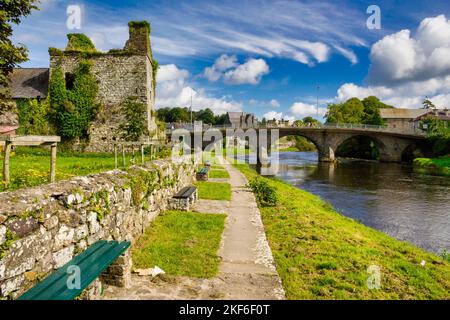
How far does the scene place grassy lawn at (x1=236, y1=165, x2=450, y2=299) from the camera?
20.1 feet

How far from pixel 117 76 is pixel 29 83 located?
862 centimetres

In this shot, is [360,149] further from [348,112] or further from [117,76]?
[117,76]

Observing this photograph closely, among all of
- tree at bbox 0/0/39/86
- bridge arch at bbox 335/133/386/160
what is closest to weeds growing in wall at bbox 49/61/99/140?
tree at bbox 0/0/39/86

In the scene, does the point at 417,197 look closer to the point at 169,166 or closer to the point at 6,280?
the point at 169,166

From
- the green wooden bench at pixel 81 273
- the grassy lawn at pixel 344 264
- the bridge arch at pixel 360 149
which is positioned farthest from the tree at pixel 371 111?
the green wooden bench at pixel 81 273

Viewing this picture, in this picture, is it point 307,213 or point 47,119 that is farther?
point 47,119

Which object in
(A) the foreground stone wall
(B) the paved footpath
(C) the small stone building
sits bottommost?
(B) the paved footpath

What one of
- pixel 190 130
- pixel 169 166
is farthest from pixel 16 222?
pixel 190 130

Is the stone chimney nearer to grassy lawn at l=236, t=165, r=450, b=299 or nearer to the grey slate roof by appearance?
the grey slate roof

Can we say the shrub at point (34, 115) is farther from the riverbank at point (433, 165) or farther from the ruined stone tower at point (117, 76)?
the riverbank at point (433, 165)

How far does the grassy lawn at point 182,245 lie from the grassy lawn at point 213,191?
3781 millimetres

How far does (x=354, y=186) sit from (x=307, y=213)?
1542 cm

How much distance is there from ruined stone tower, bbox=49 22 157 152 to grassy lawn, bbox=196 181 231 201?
15367 mm
